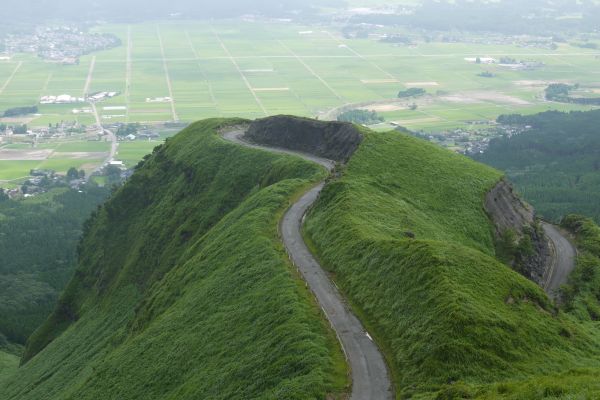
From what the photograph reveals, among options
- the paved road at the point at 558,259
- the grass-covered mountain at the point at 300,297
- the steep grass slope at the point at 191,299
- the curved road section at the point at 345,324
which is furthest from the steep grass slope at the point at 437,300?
the paved road at the point at 558,259

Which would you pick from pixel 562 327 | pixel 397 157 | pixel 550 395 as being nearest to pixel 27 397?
pixel 397 157

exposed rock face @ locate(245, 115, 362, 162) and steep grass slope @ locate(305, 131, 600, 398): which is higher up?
steep grass slope @ locate(305, 131, 600, 398)

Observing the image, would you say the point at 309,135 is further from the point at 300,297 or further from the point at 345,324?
the point at 345,324

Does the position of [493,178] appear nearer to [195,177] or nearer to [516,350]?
[195,177]

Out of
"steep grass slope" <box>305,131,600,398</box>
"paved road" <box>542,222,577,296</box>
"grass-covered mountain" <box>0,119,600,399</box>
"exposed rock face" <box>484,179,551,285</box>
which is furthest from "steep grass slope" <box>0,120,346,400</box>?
"paved road" <box>542,222,577,296</box>

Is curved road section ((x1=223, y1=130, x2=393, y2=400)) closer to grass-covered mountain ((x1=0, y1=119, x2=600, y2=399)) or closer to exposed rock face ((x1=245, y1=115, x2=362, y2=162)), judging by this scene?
grass-covered mountain ((x1=0, y1=119, x2=600, y2=399))

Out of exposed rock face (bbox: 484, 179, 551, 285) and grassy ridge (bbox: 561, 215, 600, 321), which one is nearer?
grassy ridge (bbox: 561, 215, 600, 321)

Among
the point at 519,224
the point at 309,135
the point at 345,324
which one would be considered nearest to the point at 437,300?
the point at 345,324
